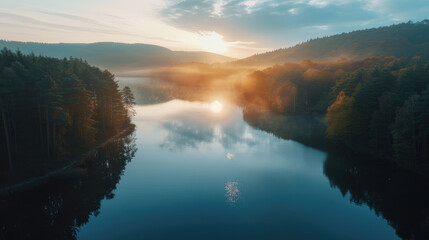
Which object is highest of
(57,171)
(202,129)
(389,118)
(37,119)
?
(37,119)

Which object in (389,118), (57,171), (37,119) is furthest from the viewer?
(389,118)

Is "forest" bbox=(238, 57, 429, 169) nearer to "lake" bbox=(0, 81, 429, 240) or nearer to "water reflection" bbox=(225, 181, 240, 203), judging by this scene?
"lake" bbox=(0, 81, 429, 240)

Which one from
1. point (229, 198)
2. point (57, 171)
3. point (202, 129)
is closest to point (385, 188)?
point (229, 198)

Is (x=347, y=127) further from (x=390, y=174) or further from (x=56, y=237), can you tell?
(x=56, y=237)

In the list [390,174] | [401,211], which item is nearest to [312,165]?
[390,174]

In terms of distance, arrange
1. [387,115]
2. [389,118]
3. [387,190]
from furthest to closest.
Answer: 1. [387,115]
2. [389,118]
3. [387,190]

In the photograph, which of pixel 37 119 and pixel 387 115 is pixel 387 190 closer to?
pixel 387 115

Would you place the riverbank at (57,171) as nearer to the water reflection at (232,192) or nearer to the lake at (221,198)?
the lake at (221,198)
